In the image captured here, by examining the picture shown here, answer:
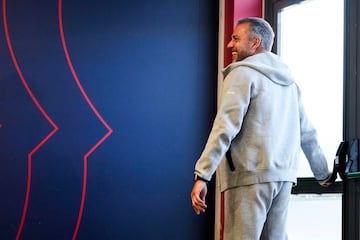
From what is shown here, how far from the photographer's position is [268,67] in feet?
6.72

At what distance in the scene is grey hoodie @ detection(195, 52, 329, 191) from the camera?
77.0 inches

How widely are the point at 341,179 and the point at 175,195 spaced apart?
1263mm

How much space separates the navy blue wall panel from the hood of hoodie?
48.4 inches

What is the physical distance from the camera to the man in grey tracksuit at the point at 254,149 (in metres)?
1.96

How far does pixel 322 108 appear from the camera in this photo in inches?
107

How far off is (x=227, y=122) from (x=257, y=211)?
356mm

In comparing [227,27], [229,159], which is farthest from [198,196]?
[227,27]

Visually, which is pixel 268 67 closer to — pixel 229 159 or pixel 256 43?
pixel 256 43

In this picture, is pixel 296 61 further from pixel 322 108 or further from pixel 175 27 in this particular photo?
pixel 175 27

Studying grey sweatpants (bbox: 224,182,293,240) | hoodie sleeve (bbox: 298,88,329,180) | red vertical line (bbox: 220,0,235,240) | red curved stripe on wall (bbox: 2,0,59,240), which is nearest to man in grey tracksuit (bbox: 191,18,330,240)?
grey sweatpants (bbox: 224,182,293,240)

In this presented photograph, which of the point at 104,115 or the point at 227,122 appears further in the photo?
the point at 104,115

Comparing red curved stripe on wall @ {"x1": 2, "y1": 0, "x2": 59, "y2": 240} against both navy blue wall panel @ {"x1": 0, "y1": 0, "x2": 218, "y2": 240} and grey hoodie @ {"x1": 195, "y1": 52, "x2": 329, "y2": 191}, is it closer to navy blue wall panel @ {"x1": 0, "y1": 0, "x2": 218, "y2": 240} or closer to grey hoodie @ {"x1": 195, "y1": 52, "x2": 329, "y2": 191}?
navy blue wall panel @ {"x1": 0, "y1": 0, "x2": 218, "y2": 240}

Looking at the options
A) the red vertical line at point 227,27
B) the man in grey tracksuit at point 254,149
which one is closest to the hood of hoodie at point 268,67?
the man in grey tracksuit at point 254,149

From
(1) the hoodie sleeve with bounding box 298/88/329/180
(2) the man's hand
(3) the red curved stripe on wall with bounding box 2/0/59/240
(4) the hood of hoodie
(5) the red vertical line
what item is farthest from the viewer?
(5) the red vertical line
